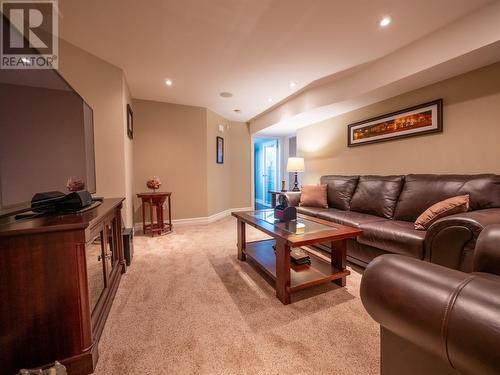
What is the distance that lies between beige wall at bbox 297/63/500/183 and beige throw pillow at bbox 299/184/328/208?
687 mm

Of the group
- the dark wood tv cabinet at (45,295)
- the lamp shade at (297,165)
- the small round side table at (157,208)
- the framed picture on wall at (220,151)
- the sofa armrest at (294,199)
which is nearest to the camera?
the dark wood tv cabinet at (45,295)

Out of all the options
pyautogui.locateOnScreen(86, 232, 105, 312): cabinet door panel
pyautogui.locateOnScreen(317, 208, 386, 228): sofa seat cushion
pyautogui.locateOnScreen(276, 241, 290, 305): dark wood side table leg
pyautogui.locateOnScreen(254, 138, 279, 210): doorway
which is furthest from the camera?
pyautogui.locateOnScreen(254, 138, 279, 210): doorway

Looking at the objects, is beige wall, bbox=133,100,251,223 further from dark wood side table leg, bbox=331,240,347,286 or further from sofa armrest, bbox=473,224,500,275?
sofa armrest, bbox=473,224,500,275

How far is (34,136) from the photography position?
3.89ft

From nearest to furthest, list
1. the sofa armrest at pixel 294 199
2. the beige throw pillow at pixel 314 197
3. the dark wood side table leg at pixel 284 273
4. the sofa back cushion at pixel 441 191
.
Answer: the dark wood side table leg at pixel 284 273
the sofa back cushion at pixel 441 191
the beige throw pillow at pixel 314 197
the sofa armrest at pixel 294 199

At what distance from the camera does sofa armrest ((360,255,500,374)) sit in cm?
42

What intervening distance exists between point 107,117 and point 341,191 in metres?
3.25

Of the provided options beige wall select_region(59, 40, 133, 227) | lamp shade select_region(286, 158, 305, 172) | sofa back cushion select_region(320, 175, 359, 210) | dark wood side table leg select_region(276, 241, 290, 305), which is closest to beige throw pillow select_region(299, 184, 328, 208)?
sofa back cushion select_region(320, 175, 359, 210)

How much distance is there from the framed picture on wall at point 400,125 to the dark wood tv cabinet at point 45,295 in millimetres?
3359

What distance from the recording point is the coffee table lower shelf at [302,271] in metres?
1.74

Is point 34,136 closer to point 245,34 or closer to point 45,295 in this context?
point 45,295

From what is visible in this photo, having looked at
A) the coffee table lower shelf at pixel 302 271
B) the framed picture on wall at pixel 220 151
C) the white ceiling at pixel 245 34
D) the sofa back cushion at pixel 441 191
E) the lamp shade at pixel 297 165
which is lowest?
the coffee table lower shelf at pixel 302 271

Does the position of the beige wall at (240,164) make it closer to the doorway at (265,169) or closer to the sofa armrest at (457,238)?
the doorway at (265,169)

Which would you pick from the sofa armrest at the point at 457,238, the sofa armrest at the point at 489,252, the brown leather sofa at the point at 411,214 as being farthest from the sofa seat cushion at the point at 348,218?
the sofa armrest at the point at 489,252
